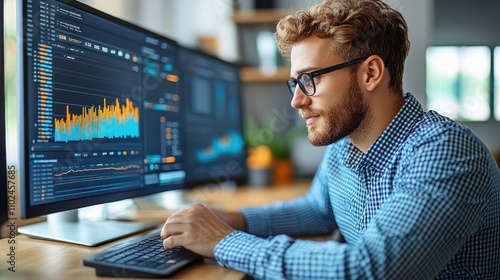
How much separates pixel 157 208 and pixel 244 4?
144 cm

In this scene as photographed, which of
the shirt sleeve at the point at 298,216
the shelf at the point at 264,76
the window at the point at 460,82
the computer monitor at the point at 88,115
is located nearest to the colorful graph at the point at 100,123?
the computer monitor at the point at 88,115

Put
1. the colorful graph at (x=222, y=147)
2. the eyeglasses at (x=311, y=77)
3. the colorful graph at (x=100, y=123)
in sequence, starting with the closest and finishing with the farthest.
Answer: the colorful graph at (x=100, y=123) → the eyeglasses at (x=311, y=77) → the colorful graph at (x=222, y=147)

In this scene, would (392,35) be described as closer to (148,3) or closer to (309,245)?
(309,245)

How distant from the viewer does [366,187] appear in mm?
1165

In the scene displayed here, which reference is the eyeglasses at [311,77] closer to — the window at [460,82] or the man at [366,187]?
the man at [366,187]

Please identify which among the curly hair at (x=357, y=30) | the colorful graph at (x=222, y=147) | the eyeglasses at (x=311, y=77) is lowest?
the colorful graph at (x=222, y=147)

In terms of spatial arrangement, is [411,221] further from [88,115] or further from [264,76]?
[264,76]

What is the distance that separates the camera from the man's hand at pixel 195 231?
0.96m

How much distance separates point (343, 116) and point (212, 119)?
91cm

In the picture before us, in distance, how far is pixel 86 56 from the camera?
1105mm

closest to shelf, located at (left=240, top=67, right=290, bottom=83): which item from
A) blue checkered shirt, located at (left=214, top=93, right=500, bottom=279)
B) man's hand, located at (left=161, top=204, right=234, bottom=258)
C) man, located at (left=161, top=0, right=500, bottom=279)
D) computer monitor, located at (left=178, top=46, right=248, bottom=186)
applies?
computer monitor, located at (left=178, top=46, right=248, bottom=186)

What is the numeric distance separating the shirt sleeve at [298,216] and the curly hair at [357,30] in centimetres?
41

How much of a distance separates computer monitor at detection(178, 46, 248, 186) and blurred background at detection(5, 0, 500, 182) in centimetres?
21

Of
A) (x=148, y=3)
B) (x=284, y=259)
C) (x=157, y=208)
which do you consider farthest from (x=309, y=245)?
(x=148, y=3)
